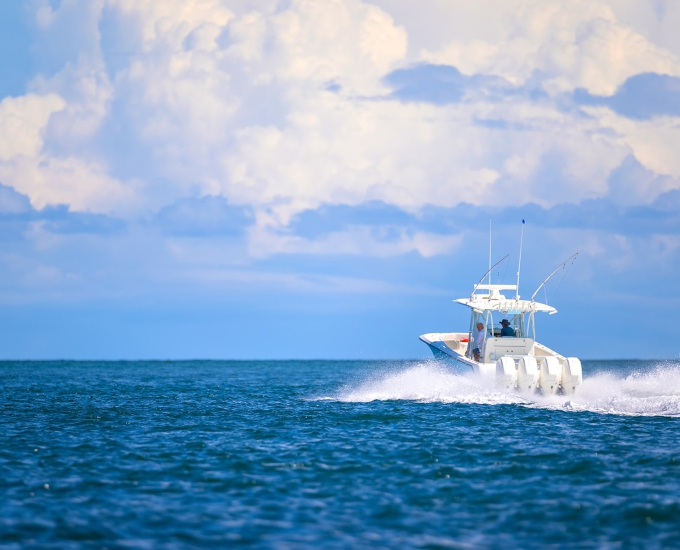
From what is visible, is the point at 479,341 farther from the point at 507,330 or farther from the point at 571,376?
the point at 571,376

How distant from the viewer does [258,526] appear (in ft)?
42.9

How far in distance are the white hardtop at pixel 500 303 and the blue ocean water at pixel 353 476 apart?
4477 millimetres

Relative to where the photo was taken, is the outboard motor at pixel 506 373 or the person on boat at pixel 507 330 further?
the person on boat at pixel 507 330

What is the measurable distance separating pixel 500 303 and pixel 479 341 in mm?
1873

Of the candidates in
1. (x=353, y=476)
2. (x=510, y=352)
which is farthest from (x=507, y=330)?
(x=353, y=476)

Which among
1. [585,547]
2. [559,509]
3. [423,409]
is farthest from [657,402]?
[585,547]

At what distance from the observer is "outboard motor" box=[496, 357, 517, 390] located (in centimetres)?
3008

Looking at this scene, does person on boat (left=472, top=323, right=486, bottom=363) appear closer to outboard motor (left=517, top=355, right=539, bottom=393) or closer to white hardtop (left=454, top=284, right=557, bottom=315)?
white hardtop (left=454, top=284, right=557, bottom=315)

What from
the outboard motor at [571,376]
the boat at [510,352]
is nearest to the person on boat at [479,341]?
the boat at [510,352]

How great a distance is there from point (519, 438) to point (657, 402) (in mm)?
10237

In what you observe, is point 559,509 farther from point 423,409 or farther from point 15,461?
point 423,409

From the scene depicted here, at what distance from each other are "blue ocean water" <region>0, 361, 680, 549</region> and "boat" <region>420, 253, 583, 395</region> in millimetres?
717

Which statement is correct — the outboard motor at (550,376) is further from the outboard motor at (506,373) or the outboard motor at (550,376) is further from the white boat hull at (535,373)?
the outboard motor at (506,373)

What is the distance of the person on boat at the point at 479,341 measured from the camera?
34.1 meters
